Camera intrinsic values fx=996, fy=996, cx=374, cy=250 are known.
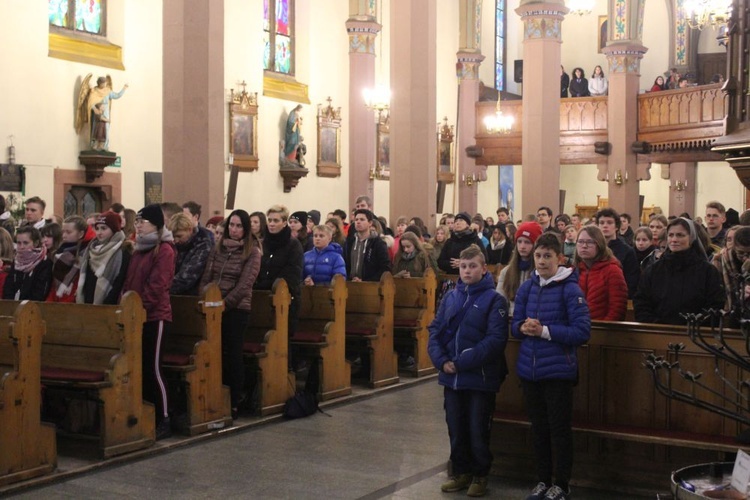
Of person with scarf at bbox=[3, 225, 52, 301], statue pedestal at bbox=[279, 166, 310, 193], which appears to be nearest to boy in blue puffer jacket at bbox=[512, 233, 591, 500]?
person with scarf at bbox=[3, 225, 52, 301]

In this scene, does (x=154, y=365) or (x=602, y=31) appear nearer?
(x=154, y=365)

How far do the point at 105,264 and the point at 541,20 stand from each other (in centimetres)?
1272

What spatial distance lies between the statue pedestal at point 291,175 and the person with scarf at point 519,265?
1411cm

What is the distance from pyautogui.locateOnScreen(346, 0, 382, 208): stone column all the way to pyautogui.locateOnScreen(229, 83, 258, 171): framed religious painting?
2.06 m

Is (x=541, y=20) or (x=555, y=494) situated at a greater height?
(x=541, y=20)

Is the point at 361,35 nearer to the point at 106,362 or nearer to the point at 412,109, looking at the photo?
the point at 412,109

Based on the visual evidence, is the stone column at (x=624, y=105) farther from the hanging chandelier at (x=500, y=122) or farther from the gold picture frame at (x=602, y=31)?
the gold picture frame at (x=602, y=31)

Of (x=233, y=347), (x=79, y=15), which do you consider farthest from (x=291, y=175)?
(x=233, y=347)

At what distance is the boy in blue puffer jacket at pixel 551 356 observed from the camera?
5656 mm

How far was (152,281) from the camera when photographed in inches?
284

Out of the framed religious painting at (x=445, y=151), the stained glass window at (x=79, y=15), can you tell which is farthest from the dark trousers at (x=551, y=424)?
the framed religious painting at (x=445, y=151)

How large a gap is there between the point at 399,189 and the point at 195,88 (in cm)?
574

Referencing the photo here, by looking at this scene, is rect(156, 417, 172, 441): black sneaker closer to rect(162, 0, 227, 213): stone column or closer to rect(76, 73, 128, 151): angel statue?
rect(162, 0, 227, 213): stone column

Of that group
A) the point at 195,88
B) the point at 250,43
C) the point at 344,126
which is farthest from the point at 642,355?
the point at 344,126
